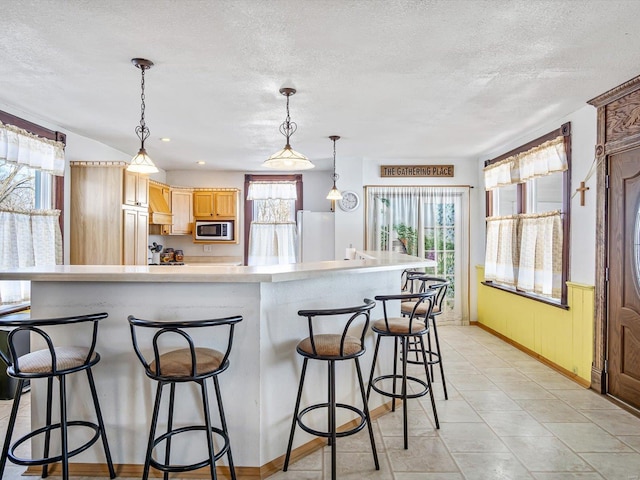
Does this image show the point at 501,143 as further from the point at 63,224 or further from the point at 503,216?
the point at 63,224

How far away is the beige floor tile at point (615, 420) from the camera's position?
274 cm

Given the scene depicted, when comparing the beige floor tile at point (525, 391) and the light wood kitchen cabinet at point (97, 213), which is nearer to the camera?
the beige floor tile at point (525, 391)

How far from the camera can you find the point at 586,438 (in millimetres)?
2623

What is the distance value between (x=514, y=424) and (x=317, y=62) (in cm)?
283

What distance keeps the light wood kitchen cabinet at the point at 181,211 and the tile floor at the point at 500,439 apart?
148 inches

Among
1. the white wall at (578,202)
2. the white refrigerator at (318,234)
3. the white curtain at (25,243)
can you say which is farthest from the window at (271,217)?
the white wall at (578,202)

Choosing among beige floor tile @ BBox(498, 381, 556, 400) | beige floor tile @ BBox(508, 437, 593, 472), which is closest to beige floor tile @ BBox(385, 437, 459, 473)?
beige floor tile @ BBox(508, 437, 593, 472)

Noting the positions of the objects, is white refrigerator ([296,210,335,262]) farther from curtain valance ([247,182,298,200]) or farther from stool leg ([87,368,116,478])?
stool leg ([87,368,116,478])

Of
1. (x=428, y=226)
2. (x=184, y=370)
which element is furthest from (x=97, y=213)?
(x=428, y=226)

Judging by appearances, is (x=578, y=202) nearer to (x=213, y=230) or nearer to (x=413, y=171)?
(x=413, y=171)

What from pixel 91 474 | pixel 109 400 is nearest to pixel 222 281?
pixel 109 400

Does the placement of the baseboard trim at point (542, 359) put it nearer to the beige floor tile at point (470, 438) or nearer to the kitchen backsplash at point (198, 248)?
the beige floor tile at point (470, 438)


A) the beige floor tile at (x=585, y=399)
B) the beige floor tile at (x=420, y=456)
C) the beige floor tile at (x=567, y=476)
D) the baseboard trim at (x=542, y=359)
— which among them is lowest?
the beige floor tile at (x=420, y=456)

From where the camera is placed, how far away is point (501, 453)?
2.43 meters
